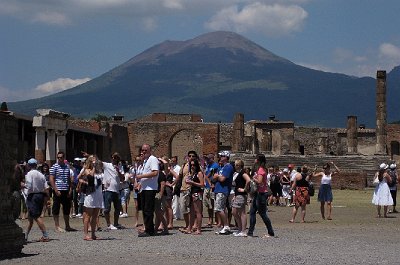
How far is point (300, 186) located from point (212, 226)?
10.6 ft

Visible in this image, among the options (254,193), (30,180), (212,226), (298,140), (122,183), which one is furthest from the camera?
(298,140)

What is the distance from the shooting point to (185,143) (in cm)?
6869

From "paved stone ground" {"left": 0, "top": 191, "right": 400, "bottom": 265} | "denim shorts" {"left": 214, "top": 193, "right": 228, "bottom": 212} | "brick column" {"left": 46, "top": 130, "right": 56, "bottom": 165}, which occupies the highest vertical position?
"brick column" {"left": 46, "top": 130, "right": 56, "bottom": 165}

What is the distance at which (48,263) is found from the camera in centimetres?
1191

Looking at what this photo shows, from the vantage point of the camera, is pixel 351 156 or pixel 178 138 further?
pixel 178 138

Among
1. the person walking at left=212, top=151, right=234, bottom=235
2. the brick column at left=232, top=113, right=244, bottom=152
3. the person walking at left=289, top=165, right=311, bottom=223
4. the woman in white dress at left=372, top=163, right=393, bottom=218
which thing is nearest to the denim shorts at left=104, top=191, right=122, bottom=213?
the person walking at left=212, top=151, right=234, bottom=235

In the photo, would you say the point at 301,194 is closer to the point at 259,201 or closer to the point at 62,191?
the point at 259,201

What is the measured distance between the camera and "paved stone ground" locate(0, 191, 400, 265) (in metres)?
12.4

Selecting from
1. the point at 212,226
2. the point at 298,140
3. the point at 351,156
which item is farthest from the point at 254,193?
the point at 298,140

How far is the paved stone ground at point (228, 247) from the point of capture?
1238cm

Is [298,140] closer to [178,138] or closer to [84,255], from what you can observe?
[178,138]

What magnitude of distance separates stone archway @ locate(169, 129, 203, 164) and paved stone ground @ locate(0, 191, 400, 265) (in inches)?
1907

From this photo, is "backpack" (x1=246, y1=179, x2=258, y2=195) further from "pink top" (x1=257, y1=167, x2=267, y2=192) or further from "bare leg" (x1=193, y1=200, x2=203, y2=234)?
"bare leg" (x1=193, y1=200, x2=203, y2=234)

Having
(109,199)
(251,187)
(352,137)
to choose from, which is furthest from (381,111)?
(251,187)
